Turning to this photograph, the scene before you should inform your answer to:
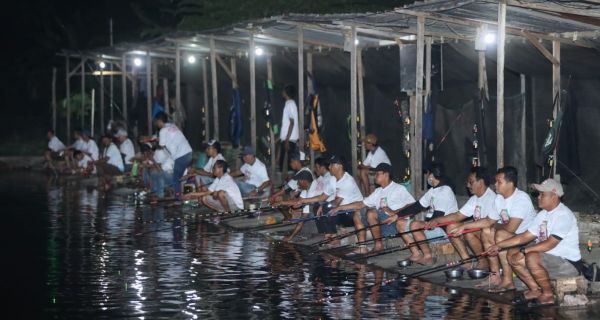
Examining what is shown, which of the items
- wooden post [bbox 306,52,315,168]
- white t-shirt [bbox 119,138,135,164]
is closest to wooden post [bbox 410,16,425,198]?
wooden post [bbox 306,52,315,168]

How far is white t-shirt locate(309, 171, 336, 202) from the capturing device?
60.2ft

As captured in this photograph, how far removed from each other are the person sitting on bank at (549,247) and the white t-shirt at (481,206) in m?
1.43

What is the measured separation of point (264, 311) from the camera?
12562 millimetres

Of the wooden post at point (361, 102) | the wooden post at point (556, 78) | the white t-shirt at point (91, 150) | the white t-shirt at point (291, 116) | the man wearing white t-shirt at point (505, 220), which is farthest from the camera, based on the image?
the white t-shirt at point (91, 150)

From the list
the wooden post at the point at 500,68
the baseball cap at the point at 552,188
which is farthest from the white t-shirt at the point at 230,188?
the baseball cap at the point at 552,188

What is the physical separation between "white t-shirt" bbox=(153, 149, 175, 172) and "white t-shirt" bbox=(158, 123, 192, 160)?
1.96ft

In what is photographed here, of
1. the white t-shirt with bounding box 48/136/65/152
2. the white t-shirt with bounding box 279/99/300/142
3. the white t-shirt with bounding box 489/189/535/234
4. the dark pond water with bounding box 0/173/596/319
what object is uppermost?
the white t-shirt with bounding box 279/99/300/142

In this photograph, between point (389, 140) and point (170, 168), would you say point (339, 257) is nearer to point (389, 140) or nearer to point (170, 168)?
point (389, 140)

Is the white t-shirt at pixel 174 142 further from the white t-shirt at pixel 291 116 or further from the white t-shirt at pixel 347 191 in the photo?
the white t-shirt at pixel 347 191

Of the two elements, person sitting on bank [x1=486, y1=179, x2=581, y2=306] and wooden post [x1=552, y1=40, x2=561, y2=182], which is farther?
wooden post [x1=552, y1=40, x2=561, y2=182]

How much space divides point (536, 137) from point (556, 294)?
7.16 meters

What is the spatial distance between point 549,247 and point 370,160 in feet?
32.5

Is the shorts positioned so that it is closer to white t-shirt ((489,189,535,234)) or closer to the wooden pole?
white t-shirt ((489,189,535,234))

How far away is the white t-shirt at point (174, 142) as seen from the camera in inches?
1021
